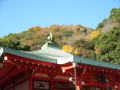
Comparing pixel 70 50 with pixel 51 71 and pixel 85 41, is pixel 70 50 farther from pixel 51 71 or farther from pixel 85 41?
pixel 51 71

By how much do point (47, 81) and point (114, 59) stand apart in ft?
69.5

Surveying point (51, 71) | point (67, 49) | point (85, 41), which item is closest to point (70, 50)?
point (67, 49)

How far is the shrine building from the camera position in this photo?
745 centimetres

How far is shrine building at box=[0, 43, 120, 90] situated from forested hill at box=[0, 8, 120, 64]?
3.51m

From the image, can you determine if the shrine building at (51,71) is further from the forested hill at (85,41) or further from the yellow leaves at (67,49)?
the yellow leaves at (67,49)

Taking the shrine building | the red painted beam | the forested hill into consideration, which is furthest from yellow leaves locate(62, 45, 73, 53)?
the shrine building

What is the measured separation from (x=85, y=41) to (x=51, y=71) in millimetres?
Answer: 41683

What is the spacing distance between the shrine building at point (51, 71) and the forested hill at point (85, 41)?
11.5 feet

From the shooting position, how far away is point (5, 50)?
698 centimetres

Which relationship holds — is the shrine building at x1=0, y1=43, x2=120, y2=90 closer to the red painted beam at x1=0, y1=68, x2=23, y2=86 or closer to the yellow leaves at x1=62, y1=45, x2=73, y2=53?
the red painted beam at x1=0, y1=68, x2=23, y2=86

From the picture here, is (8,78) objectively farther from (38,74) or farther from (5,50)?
(5,50)

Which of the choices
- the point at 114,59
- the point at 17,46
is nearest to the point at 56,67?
the point at 17,46

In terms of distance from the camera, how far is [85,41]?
49500 mm

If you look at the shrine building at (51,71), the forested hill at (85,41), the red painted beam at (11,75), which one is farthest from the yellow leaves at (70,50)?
the shrine building at (51,71)
